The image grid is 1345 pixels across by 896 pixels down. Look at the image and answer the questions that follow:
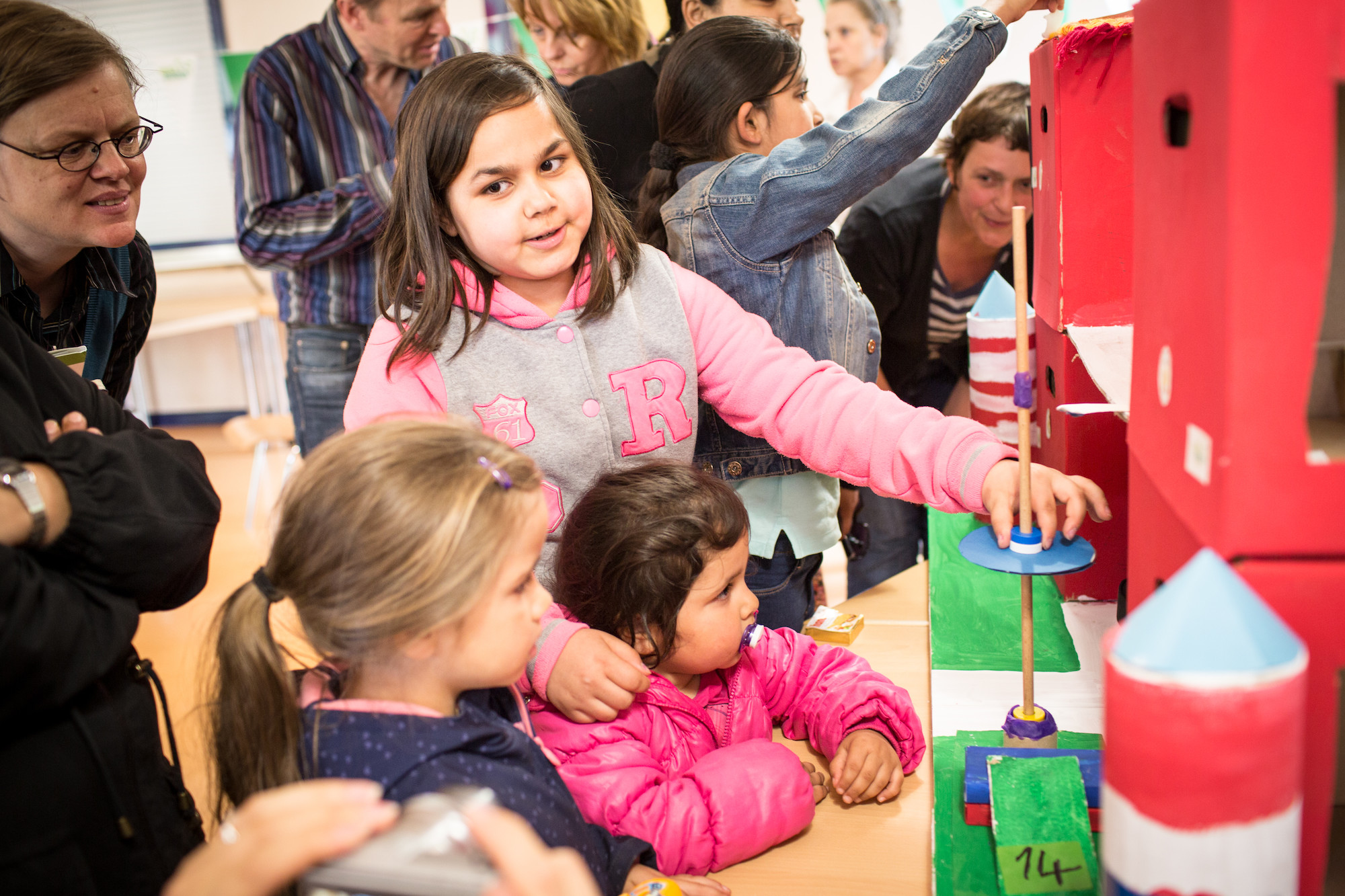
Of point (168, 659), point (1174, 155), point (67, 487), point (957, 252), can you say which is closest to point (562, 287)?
point (67, 487)

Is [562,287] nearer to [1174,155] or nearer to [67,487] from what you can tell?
[67,487]

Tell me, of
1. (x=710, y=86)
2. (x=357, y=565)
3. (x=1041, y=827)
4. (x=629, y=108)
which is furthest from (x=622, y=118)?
(x=1041, y=827)

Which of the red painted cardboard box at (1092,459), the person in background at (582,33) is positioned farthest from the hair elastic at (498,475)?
the person in background at (582,33)

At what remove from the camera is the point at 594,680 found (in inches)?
43.4

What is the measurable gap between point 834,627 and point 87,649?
102 cm

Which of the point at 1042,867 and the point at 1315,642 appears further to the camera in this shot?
the point at 1042,867

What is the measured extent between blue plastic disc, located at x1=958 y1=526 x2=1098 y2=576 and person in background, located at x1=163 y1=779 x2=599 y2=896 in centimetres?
50

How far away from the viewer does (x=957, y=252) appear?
2.33m

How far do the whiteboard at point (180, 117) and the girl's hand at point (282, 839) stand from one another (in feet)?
18.2

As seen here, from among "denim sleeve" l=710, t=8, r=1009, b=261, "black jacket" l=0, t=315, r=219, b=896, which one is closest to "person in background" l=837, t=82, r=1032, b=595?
"denim sleeve" l=710, t=8, r=1009, b=261

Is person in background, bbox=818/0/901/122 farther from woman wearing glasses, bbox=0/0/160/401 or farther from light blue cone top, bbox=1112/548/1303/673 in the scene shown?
light blue cone top, bbox=1112/548/1303/673

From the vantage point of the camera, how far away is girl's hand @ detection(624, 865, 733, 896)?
0.96m

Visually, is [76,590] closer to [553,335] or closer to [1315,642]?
[553,335]

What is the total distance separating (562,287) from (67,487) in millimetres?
646
